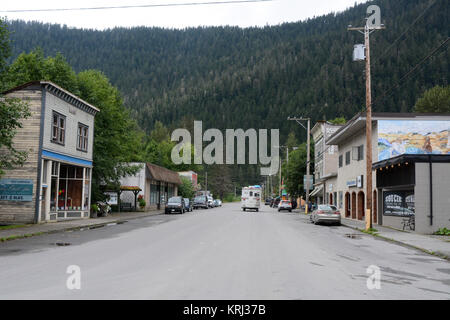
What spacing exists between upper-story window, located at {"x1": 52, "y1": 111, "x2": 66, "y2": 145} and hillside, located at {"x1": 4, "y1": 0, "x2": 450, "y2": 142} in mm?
106241

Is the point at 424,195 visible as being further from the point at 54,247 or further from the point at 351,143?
the point at 54,247

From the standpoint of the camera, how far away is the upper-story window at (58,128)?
25.4m

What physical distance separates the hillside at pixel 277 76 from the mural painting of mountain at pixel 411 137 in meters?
93.0

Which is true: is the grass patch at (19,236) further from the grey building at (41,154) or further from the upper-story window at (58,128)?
the upper-story window at (58,128)

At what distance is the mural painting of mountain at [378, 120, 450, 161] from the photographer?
100 ft

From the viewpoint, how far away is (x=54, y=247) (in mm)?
13797

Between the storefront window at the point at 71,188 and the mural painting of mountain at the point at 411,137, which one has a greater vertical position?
the mural painting of mountain at the point at 411,137

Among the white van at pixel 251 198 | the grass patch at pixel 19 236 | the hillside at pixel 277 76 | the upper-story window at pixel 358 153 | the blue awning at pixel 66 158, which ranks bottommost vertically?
the grass patch at pixel 19 236

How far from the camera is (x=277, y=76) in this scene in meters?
170

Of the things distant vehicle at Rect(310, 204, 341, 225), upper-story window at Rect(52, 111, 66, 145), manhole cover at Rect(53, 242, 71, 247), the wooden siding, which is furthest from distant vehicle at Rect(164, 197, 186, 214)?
manhole cover at Rect(53, 242, 71, 247)

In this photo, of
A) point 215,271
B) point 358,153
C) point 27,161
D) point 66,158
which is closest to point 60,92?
point 66,158

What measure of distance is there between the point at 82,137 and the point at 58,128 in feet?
12.6

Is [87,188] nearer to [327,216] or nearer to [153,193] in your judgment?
[327,216]

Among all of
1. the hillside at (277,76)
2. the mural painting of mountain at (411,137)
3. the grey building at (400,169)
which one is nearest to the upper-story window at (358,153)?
the grey building at (400,169)
